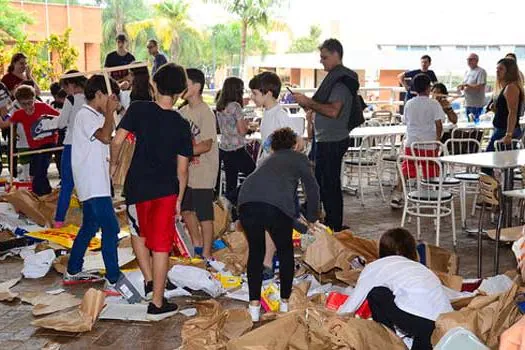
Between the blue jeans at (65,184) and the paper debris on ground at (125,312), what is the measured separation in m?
1.68

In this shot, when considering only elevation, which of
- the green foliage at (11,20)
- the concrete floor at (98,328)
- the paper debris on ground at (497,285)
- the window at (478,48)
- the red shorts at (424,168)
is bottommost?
the concrete floor at (98,328)

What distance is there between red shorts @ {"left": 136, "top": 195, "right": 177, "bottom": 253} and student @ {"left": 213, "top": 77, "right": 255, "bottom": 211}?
1681 millimetres

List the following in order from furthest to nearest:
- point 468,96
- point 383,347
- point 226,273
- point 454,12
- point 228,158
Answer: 1. point 454,12
2. point 468,96
3. point 228,158
4. point 226,273
5. point 383,347

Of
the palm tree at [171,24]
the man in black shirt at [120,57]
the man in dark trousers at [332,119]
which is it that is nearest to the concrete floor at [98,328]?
the man in dark trousers at [332,119]

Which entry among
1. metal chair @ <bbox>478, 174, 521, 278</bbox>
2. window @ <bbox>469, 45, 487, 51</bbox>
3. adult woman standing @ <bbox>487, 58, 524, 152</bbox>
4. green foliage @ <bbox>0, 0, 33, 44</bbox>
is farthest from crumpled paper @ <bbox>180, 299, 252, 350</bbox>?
window @ <bbox>469, 45, 487, 51</bbox>

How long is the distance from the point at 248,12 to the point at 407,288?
2814 cm

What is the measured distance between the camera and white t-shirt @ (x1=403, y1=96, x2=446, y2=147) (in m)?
7.18

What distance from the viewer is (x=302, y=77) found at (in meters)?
38.9

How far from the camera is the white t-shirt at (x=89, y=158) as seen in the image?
469cm

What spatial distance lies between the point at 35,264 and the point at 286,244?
7.00 ft

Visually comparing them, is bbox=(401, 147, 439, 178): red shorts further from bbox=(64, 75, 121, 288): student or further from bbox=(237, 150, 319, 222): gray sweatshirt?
bbox=(64, 75, 121, 288): student

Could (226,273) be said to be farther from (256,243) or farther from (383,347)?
(383,347)

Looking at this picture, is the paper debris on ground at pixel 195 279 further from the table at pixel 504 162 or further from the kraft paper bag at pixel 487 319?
the table at pixel 504 162

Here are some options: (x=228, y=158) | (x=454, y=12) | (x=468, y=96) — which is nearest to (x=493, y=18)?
(x=454, y=12)
